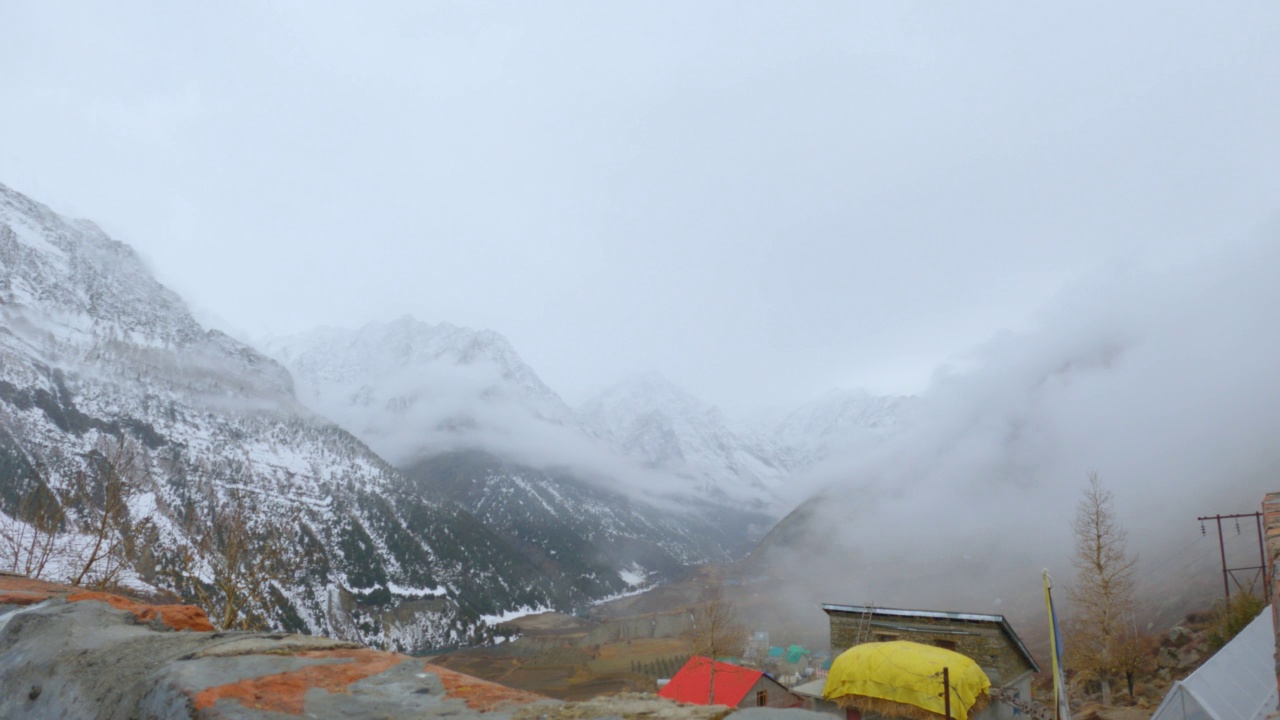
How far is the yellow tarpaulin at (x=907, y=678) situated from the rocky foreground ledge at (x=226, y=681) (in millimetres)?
16075

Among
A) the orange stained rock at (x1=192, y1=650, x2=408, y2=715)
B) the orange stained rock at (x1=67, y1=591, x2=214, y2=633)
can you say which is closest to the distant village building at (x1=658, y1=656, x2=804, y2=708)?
the orange stained rock at (x1=67, y1=591, x2=214, y2=633)

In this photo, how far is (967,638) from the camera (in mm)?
29016

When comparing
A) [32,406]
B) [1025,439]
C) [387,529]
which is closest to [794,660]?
[1025,439]

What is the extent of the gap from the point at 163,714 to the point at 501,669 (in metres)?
136

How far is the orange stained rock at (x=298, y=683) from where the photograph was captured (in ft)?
7.75

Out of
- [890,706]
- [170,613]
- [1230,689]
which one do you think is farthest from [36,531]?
[1230,689]

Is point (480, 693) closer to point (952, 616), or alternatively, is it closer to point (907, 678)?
point (907, 678)

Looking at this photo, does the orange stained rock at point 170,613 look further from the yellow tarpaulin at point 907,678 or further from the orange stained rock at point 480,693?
the yellow tarpaulin at point 907,678

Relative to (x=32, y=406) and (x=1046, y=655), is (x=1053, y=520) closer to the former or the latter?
(x=1046, y=655)

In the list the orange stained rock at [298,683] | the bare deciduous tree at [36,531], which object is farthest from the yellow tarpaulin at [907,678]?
the bare deciduous tree at [36,531]

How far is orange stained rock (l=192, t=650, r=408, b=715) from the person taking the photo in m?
2.36

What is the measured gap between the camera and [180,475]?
16362cm

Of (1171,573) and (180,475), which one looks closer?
(1171,573)

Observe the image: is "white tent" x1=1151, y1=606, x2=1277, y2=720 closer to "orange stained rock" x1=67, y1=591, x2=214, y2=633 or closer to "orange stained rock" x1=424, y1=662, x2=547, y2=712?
"orange stained rock" x1=424, y1=662, x2=547, y2=712
